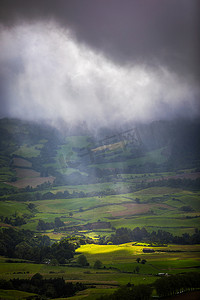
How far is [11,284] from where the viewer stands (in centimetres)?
5212

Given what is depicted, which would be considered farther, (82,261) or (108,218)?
(108,218)

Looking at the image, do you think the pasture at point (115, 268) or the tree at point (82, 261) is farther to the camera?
the tree at point (82, 261)

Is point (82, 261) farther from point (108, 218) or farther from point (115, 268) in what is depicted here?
point (108, 218)

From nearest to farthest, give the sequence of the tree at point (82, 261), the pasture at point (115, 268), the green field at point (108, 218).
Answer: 1. the pasture at point (115, 268)
2. the green field at point (108, 218)
3. the tree at point (82, 261)

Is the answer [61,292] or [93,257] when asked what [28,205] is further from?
[61,292]

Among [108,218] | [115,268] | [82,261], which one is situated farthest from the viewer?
[108,218]

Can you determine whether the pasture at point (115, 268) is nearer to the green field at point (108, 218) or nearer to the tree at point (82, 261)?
the green field at point (108, 218)

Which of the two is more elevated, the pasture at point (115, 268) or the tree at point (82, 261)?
the tree at point (82, 261)

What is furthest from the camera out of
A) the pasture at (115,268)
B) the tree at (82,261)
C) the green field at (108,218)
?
the tree at (82,261)

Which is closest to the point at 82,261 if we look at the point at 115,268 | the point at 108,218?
the point at 115,268

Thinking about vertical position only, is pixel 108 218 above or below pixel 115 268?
above

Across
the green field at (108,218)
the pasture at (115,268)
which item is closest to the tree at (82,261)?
the green field at (108,218)

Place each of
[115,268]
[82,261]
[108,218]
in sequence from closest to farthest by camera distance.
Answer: [115,268]
[82,261]
[108,218]

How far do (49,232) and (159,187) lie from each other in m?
73.7
